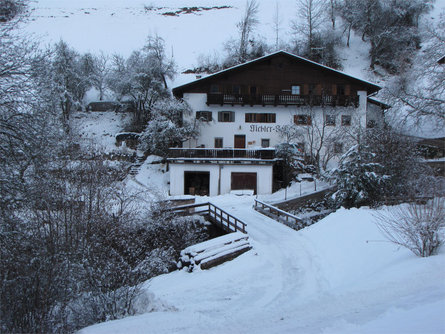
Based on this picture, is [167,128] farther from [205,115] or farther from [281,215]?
[281,215]

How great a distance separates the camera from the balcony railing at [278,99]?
95.5 ft

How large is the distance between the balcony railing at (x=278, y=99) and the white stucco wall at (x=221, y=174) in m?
7.51

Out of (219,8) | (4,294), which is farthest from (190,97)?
(219,8)

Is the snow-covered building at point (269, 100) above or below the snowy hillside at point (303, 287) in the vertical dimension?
above

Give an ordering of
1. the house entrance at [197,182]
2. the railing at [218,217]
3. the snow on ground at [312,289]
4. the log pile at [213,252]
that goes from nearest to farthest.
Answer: the snow on ground at [312,289] < the log pile at [213,252] < the railing at [218,217] < the house entrance at [197,182]

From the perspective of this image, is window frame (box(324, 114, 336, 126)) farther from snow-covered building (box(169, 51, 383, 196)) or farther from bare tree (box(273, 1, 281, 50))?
bare tree (box(273, 1, 281, 50))

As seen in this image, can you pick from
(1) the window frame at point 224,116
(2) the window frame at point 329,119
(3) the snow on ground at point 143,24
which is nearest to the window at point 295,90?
(2) the window frame at point 329,119

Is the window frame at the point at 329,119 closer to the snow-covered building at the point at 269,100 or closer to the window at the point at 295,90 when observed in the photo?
the snow-covered building at the point at 269,100

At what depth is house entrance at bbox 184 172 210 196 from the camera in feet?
82.4

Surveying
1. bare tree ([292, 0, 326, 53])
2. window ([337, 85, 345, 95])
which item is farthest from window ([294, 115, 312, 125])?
bare tree ([292, 0, 326, 53])

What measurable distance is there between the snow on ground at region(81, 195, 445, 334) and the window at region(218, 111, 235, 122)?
16.6 m

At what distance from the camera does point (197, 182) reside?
2553 centimetres

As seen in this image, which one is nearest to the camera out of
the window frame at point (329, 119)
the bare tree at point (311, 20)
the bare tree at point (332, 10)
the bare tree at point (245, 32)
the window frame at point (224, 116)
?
the window frame at point (329, 119)

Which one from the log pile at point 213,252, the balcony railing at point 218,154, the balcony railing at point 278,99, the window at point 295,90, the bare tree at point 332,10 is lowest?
the log pile at point 213,252
